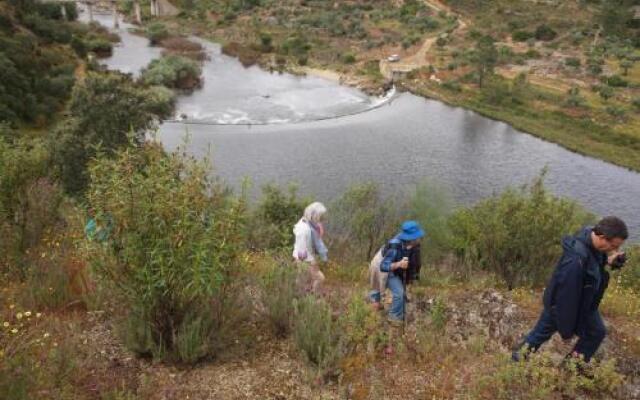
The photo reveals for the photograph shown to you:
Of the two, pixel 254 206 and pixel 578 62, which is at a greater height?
pixel 578 62

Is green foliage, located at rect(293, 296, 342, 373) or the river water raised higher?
green foliage, located at rect(293, 296, 342, 373)

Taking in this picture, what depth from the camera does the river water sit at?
33.2 meters

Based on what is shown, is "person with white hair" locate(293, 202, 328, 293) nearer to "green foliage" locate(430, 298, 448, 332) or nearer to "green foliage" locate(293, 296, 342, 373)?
"green foliage" locate(293, 296, 342, 373)

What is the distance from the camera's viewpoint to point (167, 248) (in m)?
5.31

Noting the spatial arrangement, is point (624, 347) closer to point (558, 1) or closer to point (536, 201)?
point (536, 201)

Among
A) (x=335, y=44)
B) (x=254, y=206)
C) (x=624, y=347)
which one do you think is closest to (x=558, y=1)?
(x=335, y=44)

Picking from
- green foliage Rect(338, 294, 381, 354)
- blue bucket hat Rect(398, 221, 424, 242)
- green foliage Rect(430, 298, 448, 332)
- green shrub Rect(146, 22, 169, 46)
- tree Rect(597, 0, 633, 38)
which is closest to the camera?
green foliage Rect(338, 294, 381, 354)

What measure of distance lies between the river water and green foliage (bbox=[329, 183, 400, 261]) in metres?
7.73

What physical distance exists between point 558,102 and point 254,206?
3653 cm

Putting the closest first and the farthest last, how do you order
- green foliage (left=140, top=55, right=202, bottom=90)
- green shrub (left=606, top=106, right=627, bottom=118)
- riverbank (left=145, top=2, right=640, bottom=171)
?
riverbank (left=145, top=2, right=640, bottom=171) → green shrub (left=606, top=106, right=627, bottom=118) → green foliage (left=140, top=55, right=202, bottom=90)

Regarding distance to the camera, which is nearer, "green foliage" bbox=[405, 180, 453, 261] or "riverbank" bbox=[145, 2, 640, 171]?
"green foliage" bbox=[405, 180, 453, 261]

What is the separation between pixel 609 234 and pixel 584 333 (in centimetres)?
139

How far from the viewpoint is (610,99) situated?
1919 inches

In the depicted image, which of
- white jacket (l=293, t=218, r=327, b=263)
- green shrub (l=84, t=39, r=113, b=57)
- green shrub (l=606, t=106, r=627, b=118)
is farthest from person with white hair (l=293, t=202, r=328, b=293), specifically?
green shrub (l=84, t=39, r=113, b=57)
